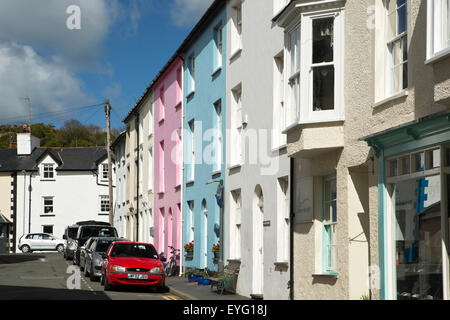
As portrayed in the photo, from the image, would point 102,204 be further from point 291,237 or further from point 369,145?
point 369,145

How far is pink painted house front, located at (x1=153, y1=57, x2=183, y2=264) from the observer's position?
3005 cm

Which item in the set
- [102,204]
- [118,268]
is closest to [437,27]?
[118,268]

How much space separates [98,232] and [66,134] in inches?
2235

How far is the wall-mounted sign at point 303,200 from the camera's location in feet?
49.4

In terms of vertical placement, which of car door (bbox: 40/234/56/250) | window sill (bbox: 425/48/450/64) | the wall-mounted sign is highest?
window sill (bbox: 425/48/450/64)

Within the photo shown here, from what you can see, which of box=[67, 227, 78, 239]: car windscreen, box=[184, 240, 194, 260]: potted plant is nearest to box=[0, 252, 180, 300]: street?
box=[184, 240, 194, 260]: potted plant

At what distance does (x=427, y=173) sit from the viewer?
414 inches

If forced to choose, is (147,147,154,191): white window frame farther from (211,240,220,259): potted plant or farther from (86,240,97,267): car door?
(211,240,220,259): potted plant

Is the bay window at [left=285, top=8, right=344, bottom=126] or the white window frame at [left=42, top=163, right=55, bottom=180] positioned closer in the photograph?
the bay window at [left=285, top=8, right=344, bottom=126]

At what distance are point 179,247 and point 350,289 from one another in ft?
56.1

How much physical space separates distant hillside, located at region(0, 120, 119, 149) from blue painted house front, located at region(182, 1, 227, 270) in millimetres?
61216

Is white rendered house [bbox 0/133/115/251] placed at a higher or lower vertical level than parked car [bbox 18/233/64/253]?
higher

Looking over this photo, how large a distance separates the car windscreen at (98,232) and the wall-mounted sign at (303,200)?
22.1 metres

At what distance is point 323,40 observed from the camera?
14039 millimetres
